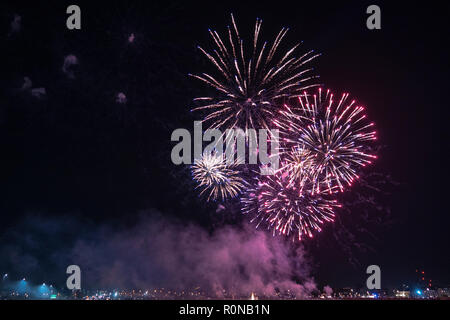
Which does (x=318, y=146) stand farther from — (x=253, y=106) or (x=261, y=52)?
(x=261, y=52)

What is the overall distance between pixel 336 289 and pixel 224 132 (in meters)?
123

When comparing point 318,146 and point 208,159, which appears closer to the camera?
point 318,146

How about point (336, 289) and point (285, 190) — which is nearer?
point (285, 190)

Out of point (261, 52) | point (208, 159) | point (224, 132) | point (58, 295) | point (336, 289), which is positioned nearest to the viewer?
point (261, 52)

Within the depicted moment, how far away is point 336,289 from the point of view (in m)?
130

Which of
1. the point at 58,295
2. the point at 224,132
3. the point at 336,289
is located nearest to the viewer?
the point at 224,132

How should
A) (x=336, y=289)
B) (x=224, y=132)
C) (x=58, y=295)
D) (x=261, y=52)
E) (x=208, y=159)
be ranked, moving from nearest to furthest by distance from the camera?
(x=261, y=52) < (x=224, y=132) < (x=208, y=159) < (x=58, y=295) < (x=336, y=289)
